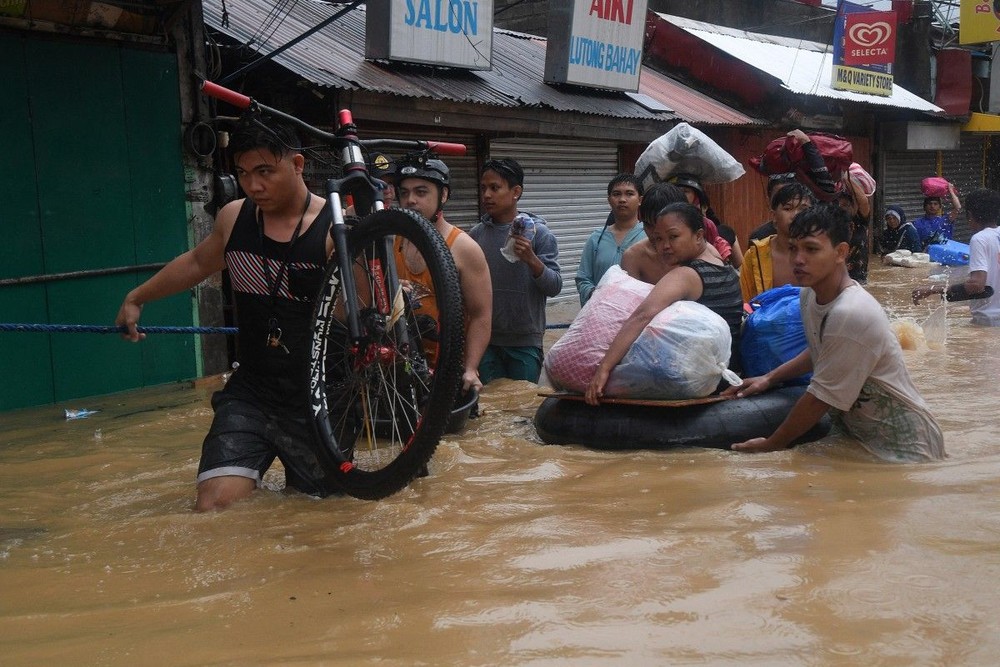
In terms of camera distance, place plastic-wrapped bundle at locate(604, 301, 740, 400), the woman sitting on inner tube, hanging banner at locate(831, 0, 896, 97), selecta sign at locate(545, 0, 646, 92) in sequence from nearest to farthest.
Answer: plastic-wrapped bundle at locate(604, 301, 740, 400), the woman sitting on inner tube, selecta sign at locate(545, 0, 646, 92), hanging banner at locate(831, 0, 896, 97)

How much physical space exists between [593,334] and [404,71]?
6.18 m

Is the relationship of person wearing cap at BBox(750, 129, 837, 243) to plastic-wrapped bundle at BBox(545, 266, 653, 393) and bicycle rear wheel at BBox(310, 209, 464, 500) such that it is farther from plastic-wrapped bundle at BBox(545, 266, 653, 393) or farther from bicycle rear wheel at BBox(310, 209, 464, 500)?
bicycle rear wheel at BBox(310, 209, 464, 500)

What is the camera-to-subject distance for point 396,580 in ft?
10.1

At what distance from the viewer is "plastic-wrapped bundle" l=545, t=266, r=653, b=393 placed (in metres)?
5.14

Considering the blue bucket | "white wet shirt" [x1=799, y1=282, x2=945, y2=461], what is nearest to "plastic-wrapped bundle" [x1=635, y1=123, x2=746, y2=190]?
"white wet shirt" [x1=799, y1=282, x2=945, y2=461]

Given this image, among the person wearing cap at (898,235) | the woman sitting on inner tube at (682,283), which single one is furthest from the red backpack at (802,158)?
the person wearing cap at (898,235)

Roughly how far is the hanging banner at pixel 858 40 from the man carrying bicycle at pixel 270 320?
1492 cm

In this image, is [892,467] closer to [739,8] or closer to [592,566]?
[592,566]

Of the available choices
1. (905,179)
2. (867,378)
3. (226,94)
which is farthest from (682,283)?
(905,179)

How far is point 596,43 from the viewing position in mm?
13430

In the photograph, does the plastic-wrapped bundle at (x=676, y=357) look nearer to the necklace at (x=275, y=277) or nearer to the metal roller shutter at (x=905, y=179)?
the necklace at (x=275, y=277)

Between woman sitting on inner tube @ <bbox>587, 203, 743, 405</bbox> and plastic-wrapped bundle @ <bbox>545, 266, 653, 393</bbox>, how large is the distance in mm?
118

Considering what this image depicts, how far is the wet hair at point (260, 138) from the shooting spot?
3861 millimetres

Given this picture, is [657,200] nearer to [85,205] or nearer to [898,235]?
[85,205]
